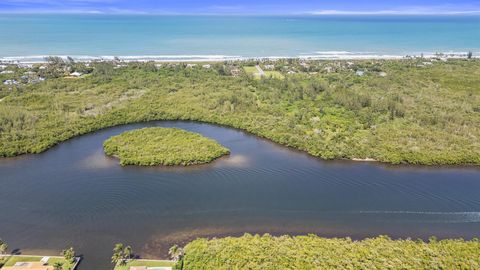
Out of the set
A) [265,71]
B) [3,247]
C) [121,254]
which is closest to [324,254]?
[121,254]

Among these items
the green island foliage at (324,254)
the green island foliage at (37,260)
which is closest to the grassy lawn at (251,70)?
the green island foliage at (324,254)

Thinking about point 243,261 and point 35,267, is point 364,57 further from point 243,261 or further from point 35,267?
point 35,267

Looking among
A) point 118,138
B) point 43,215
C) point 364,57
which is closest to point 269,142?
point 118,138

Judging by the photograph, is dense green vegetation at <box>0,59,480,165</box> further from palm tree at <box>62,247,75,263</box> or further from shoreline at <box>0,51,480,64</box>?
palm tree at <box>62,247,75,263</box>

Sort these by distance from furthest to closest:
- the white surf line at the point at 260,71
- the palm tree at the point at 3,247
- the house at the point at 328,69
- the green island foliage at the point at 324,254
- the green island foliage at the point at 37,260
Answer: the house at the point at 328,69, the white surf line at the point at 260,71, the palm tree at the point at 3,247, the green island foliage at the point at 37,260, the green island foliage at the point at 324,254

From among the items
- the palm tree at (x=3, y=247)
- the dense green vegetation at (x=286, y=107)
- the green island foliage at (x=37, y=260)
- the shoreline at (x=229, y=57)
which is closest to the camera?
the green island foliage at (x=37, y=260)

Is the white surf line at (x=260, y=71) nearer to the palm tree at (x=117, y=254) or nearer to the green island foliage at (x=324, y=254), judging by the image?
the green island foliage at (x=324, y=254)

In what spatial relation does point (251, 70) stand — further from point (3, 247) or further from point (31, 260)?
point (3, 247)
